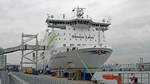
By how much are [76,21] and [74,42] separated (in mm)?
3870

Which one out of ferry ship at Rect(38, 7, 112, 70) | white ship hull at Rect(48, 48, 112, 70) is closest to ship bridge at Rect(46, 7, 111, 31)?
ferry ship at Rect(38, 7, 112, 70)

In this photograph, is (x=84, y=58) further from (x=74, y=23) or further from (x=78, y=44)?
(x=74, y=23)

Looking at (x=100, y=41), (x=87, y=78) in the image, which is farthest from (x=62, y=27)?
(x=87, y=78)

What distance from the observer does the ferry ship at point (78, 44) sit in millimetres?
22906

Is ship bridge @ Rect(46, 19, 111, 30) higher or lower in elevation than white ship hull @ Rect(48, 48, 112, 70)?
higher

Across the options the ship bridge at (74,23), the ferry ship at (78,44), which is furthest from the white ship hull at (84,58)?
the ship bridge at (74,23)

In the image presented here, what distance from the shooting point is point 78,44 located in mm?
27812

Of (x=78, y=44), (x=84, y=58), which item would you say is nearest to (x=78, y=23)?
(x=78, y=44)

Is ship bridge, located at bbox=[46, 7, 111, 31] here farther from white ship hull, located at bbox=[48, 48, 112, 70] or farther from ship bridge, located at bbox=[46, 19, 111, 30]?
white ship hull, located at bbox=[48, 48, 112, 70]

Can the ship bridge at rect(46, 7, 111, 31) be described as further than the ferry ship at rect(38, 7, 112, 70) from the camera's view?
Yes

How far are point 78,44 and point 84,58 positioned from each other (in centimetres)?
500

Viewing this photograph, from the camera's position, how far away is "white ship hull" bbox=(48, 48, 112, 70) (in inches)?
890

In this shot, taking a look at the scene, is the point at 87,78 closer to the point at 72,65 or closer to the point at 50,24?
the point at 72,65

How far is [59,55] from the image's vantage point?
26.2 meters
